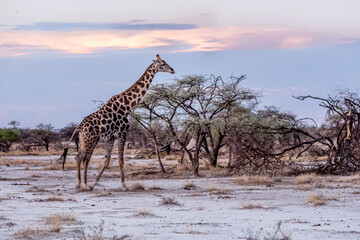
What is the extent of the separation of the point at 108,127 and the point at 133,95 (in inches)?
53.3

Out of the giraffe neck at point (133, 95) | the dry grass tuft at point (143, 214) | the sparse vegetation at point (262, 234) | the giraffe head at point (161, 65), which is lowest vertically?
the dry grass tuft at point (143, 214)

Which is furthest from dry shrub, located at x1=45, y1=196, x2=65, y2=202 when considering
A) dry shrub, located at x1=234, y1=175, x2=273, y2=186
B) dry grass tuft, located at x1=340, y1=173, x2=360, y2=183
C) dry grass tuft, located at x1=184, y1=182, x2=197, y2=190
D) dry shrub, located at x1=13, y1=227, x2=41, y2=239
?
dry grass tuft, located at x1=340, y1=173, x2=360, y2=183

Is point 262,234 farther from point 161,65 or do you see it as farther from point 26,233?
point 161,65

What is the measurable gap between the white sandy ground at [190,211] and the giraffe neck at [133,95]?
2277mm

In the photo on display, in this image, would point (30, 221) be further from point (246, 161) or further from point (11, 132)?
point (11, 132)

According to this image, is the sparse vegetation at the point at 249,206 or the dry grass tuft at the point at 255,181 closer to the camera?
the sparse vegetation at the point at 249,206

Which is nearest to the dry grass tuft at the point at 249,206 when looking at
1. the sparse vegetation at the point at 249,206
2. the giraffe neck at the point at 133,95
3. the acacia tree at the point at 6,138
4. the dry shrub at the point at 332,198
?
the sparse vegetation at the point at 249,206

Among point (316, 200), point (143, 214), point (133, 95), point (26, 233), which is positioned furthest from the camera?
point (133, 95)

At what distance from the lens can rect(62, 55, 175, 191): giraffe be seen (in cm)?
1762

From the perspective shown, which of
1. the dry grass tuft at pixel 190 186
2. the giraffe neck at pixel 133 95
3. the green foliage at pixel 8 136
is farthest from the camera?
the green foliage at pixel 8 136

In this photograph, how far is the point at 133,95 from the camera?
18.7m

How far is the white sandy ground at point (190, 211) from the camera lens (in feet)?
33.2

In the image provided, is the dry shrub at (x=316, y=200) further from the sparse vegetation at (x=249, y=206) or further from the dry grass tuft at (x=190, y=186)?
the dry grass tuft at (x=190, y=186)

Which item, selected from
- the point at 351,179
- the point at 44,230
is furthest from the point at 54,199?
the point at 351,179
